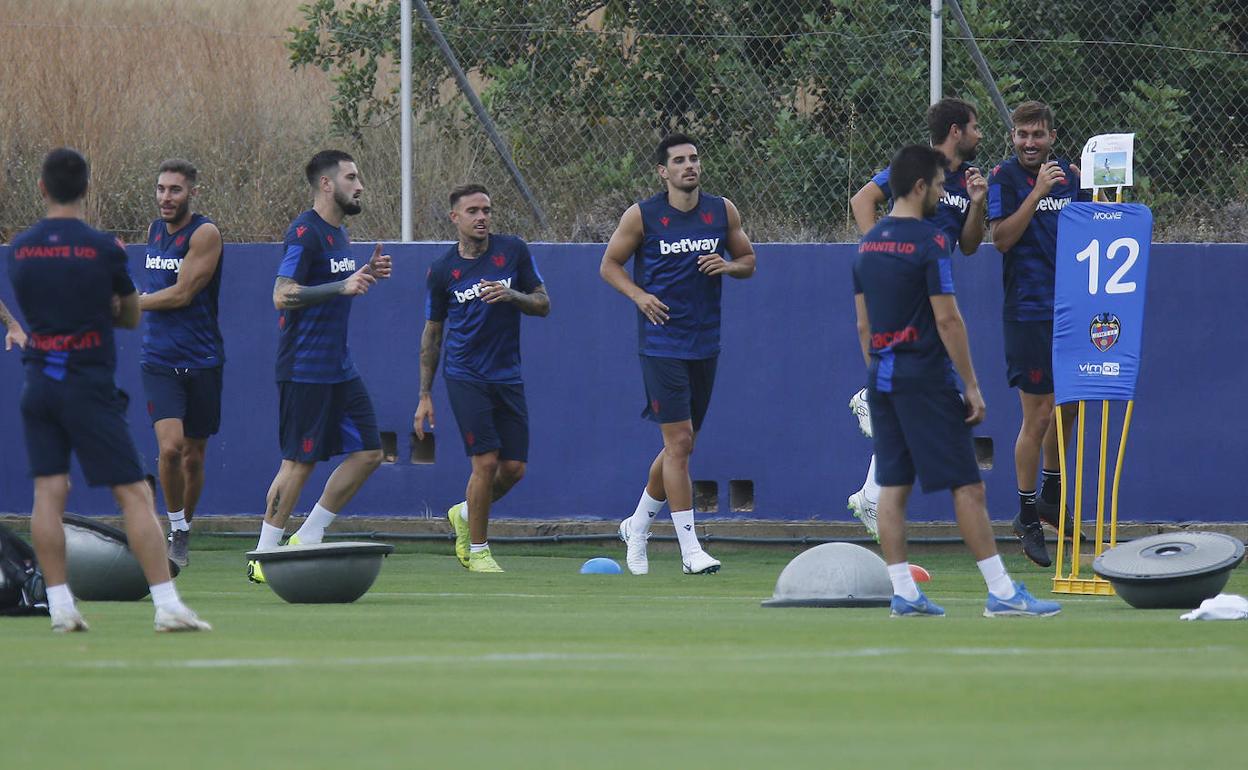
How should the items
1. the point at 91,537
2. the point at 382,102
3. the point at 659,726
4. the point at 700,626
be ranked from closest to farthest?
1. the point at 659,726
2. the point at 700,626
3. the point at 91,537
4. the point at 382,102

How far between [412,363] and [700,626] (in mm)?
7244

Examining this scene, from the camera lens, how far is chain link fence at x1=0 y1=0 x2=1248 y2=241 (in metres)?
15.6

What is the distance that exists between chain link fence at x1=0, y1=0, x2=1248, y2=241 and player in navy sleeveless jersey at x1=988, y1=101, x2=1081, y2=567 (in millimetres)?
2678

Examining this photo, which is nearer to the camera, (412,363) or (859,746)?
(859,746)

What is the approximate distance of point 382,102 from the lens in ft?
55.9

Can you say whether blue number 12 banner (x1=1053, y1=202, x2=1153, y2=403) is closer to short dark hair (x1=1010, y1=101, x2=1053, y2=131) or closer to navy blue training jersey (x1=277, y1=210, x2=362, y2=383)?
short dark hair (x1=1010, y1=101, x2=1053, y2=131)

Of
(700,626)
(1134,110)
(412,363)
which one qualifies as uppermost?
(1134,110)

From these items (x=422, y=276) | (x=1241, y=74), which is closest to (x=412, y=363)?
(x=422, y=276)

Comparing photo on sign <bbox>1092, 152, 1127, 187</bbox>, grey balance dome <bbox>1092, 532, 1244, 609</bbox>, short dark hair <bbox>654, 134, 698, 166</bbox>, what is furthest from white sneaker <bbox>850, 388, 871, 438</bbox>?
grey balance dome <bbox>1092, 532, 1244, 609</bbox>

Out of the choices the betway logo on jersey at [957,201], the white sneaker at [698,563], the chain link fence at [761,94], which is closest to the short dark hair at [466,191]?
the white sneaker at [698,563]

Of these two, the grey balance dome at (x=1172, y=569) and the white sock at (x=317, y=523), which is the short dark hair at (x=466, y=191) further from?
the grey balance dome at (x=1172, y=569)

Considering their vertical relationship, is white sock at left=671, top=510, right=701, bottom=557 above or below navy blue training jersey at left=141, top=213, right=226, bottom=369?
below

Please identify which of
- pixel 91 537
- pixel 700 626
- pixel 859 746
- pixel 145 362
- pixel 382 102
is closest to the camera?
pixel 859 746

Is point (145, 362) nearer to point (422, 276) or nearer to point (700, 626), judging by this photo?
point (422, 276)
